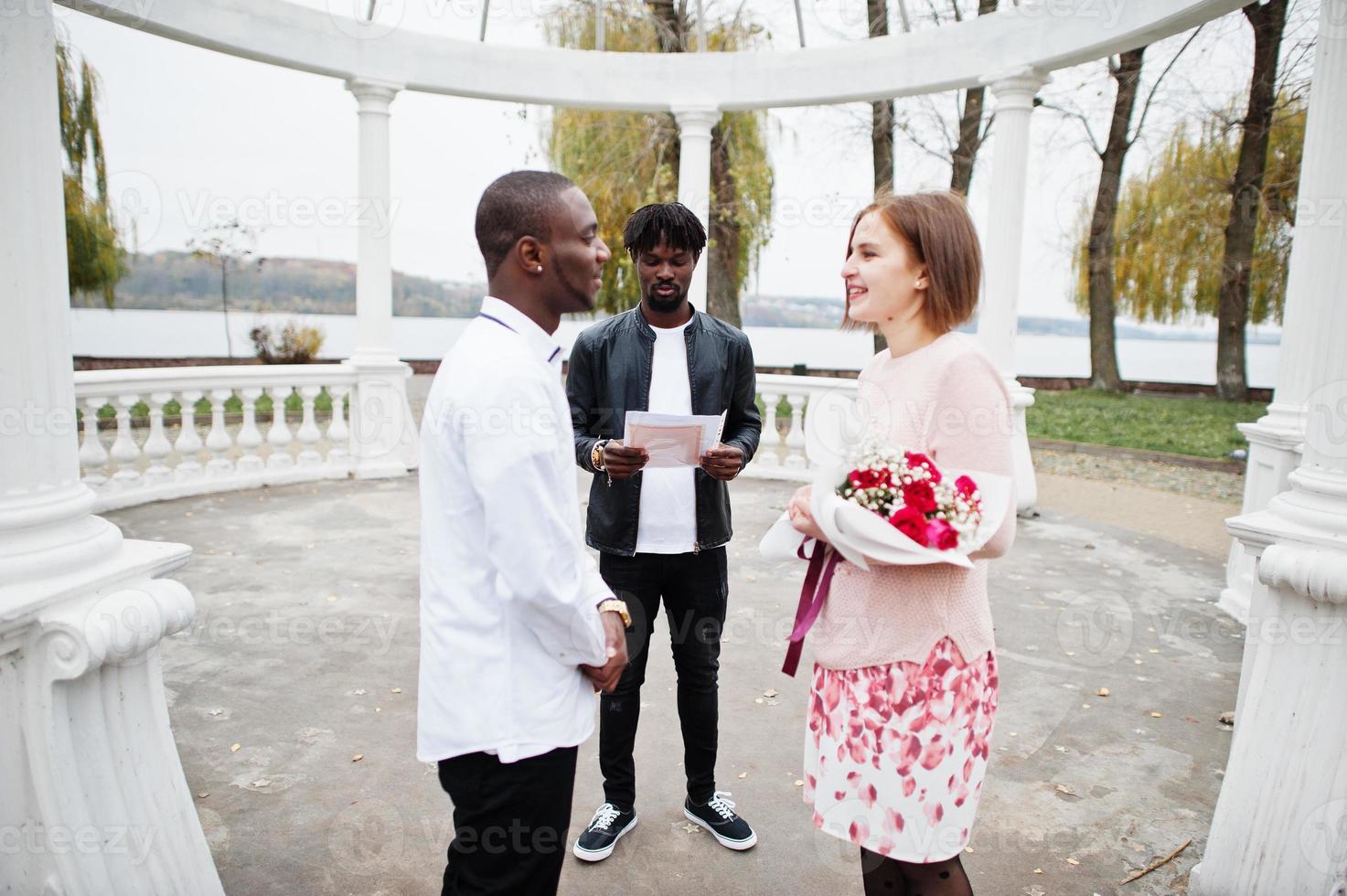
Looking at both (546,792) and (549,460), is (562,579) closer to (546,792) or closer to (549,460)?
(549,460)

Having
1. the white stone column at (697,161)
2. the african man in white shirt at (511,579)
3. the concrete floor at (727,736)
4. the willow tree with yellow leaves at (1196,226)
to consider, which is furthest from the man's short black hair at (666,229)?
the willow tree with yellow leaves at (1196,226)

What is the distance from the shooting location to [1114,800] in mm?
3342

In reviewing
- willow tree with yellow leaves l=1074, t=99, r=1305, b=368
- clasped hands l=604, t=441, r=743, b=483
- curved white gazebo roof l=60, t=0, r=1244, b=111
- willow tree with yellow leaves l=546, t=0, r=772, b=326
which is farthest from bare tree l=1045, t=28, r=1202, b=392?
clasped hands l=604, t=441, r=743, b=483

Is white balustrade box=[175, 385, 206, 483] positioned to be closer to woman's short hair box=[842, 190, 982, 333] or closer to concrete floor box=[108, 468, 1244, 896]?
concrete floor box=[108, 468, 1244, 896]

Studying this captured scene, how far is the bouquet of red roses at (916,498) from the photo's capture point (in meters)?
1.86

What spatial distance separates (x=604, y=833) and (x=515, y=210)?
85.2 inches

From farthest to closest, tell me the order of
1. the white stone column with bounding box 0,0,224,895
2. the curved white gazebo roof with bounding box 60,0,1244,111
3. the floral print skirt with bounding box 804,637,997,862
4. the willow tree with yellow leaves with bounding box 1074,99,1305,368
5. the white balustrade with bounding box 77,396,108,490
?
the willow tree with yellow leaves with bounding box 1074,99,1305,368 < the white balustrade with bounding box 77,396,108,490 < the curved white gazebo roof with bounding box 60,0,1244,111 < the white stone column with bounding box 0,0,224,895 < the floral print skirt with bounding box 804,637,997,862

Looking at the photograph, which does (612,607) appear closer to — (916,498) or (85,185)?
(916,498)

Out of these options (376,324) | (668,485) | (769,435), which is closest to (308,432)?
(376,324)

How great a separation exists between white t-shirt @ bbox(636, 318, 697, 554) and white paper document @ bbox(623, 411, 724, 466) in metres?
0.12

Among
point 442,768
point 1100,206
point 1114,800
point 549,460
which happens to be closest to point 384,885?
point 442,768

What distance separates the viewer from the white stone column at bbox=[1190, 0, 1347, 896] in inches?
97.6

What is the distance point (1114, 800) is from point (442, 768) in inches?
108

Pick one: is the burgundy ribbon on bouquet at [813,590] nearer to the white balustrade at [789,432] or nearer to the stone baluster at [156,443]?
the white balustrade at [789,432]
